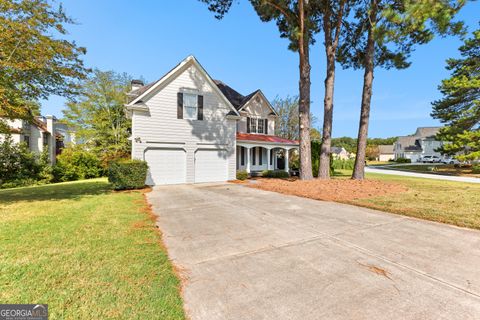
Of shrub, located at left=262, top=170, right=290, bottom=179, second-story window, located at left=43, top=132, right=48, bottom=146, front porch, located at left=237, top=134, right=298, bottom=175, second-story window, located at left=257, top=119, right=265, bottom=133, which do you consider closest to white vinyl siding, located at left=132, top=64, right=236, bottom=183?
front porch, located at left=237, top=134, right=298, bottom=175

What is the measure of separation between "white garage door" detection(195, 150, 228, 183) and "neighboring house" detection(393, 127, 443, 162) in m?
55.4

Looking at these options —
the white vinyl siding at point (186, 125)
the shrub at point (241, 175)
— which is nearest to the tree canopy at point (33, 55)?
the white vinyl siding at point (186, 125)

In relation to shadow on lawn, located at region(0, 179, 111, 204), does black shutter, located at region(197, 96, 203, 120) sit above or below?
above

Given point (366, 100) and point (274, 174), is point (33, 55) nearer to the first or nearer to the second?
point (274, 174)

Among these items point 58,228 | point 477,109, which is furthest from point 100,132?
point 477,109

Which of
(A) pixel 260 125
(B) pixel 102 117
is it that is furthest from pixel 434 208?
(B) pixel 102 117

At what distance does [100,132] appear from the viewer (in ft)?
76.4

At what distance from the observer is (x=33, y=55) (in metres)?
6.74

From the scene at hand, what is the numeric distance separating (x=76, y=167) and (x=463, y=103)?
37545 mm

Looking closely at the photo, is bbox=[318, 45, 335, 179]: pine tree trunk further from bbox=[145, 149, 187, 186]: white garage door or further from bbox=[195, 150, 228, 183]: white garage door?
bbox=[145, 149, 187, 186]: white garage door

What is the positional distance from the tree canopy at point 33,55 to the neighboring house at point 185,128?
12.2 ft

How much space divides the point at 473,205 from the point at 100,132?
1106 inches

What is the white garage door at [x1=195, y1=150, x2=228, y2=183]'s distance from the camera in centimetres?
1380

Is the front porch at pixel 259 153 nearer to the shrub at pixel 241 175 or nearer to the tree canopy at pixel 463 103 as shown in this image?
the shrub at pixel 241 175
